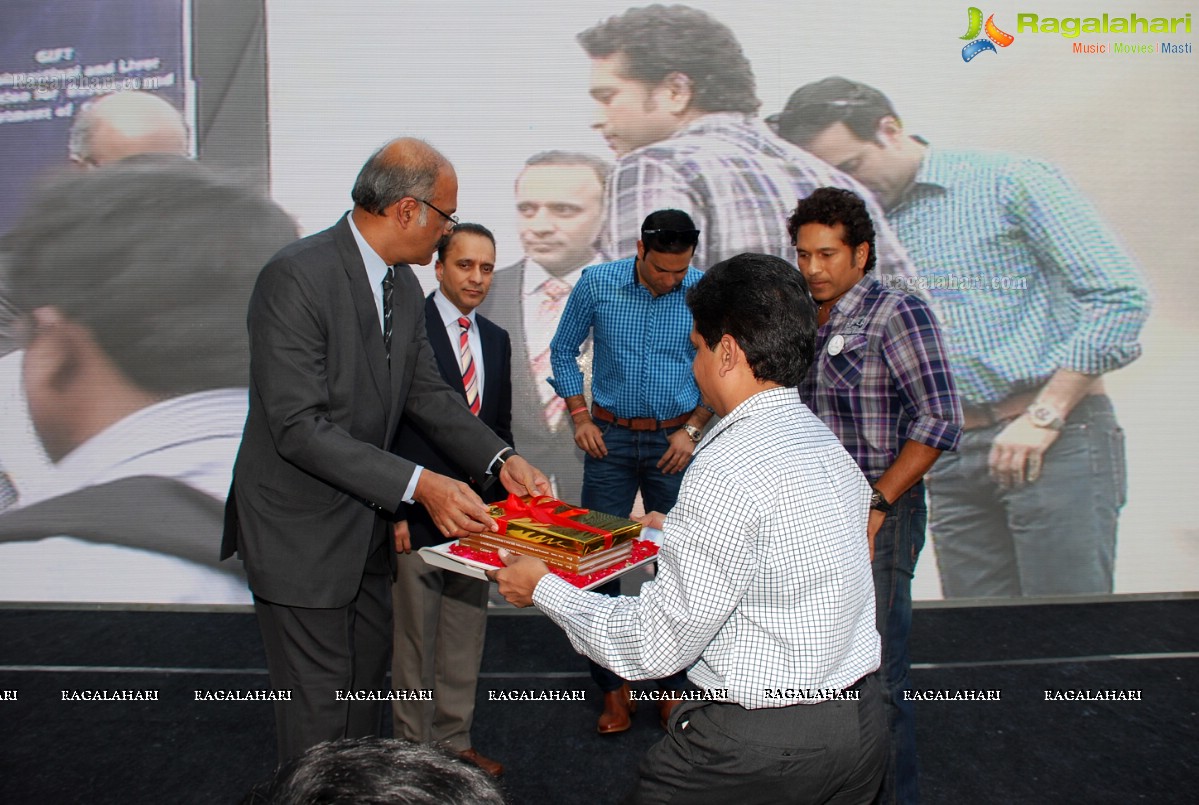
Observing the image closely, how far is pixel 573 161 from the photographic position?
14.2ft

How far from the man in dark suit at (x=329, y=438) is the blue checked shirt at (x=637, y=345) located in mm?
1265

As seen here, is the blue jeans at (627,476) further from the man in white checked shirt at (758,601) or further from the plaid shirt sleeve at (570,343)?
the man in white checked shirt at (758,601)

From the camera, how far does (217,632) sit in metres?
4.19

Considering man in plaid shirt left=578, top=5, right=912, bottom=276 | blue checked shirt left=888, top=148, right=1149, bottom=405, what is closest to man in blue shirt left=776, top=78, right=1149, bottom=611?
blue checked shirt left=888, top=148, right=1149, bottom=405

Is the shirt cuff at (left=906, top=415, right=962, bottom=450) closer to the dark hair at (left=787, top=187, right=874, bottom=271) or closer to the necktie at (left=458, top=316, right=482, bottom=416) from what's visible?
the dark hair at (left=787, top=187, right=874, bottom=271)

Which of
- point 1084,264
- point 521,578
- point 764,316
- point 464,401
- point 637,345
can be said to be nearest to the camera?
point 764,316

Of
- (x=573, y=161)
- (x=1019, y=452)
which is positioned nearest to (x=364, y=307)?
(x=573, y=161)

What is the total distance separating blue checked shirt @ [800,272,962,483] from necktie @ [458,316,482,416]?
1204 millimetres

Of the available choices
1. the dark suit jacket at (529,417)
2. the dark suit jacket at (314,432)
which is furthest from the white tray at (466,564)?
the dark suit jacket at (529,417)

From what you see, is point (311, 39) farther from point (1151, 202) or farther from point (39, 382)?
point (1151, 202)

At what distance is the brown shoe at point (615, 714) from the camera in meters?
3.22

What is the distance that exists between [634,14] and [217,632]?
369 centimetres

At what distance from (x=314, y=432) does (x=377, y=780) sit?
133cm

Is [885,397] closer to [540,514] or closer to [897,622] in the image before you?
[897,622]
